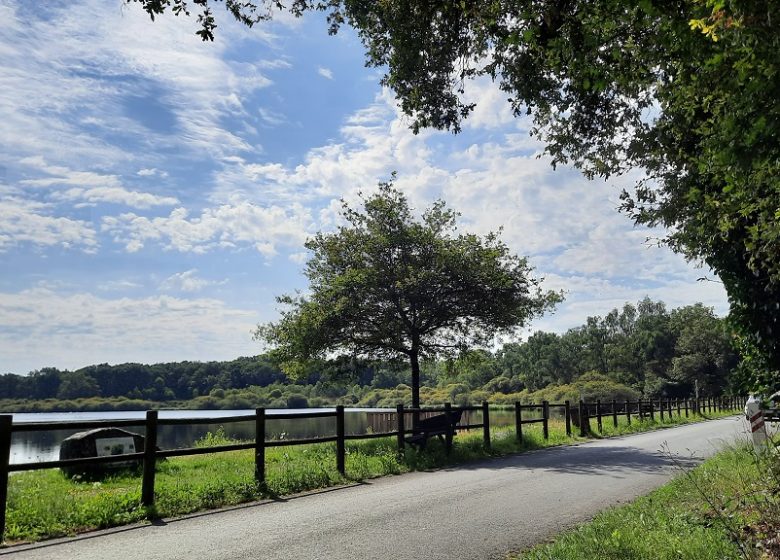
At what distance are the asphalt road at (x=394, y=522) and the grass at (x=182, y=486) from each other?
0.47 m

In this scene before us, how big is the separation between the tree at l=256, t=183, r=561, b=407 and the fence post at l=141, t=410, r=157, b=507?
12847 mm

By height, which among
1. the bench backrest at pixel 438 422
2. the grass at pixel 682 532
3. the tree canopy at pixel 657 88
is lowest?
the grass at pixel 682 532

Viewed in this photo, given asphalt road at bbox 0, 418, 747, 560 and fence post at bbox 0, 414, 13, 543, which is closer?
asphalt road at bbox 0, 418, 747, 560

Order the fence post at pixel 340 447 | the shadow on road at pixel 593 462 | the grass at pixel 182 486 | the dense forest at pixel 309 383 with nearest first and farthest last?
the grass at pixel 182 486 → the fence post at pixel 340 447 → the shadow on road at pixel 593 462 → the dense forest at pixel 309 383

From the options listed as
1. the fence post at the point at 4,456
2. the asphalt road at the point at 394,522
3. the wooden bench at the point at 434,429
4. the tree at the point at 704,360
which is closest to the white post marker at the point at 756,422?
the asphalt road at the point at 394,522

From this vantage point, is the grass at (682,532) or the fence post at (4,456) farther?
the fence post at (4,456)

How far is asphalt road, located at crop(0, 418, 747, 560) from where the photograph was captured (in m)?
6.07

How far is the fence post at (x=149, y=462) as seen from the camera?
8.23 m

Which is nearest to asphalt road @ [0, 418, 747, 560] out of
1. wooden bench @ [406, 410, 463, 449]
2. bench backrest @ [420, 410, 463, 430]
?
wooden bench @ [406, 410, 463, 449]

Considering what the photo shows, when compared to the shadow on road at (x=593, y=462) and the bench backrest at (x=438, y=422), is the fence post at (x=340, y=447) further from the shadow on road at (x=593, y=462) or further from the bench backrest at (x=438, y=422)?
the bench backrest at (x=438, y=422)

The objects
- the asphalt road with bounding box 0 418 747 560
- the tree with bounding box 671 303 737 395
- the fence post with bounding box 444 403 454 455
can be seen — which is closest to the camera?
the asphalt road with bounding box 0 418 747 560

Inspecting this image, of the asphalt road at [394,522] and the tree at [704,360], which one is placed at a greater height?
the tree at [704,360]

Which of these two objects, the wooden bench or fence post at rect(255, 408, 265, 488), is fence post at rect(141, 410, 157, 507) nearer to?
fence post at rect(255, 408, 265, 488)

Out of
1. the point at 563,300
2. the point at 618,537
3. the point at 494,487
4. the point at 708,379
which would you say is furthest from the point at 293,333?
the point at 708,379
